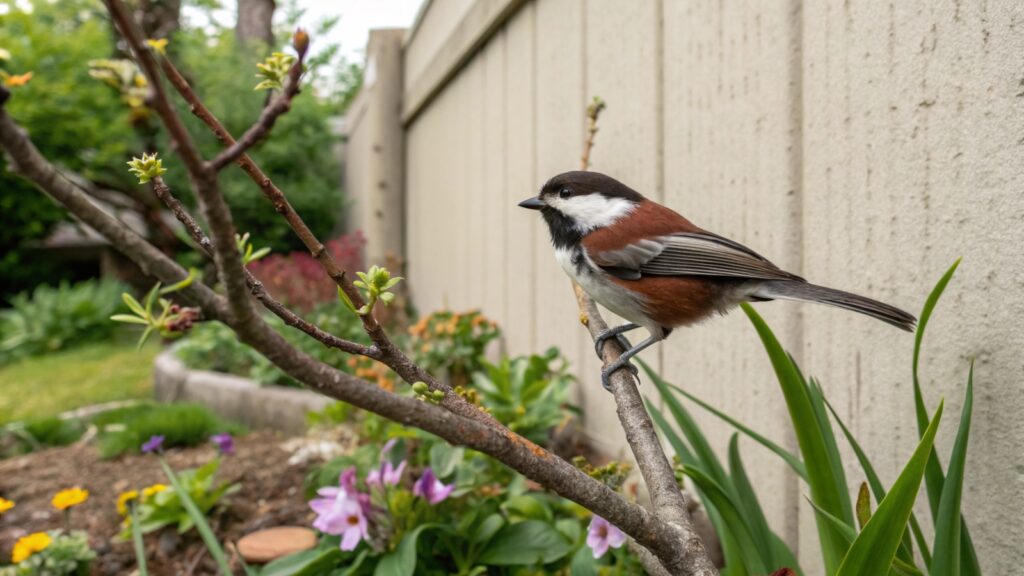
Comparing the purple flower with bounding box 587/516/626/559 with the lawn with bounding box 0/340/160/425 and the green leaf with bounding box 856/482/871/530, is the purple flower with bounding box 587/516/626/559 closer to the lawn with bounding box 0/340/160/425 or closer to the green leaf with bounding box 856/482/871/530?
the green leaf with bounding box 856/482/871/530

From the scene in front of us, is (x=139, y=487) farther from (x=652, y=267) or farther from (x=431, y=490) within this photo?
(x=652, y=267)

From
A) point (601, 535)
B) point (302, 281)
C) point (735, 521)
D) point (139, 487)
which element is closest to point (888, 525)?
point (735, 521)

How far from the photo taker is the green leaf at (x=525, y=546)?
1821 millimetres

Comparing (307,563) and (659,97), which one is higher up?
(659,97)

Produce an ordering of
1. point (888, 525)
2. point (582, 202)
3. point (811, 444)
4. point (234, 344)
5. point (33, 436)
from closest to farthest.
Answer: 1. point (888, 525)
2. point (811, 444)
3. point (582, 202)
4. point (33, 436)
5. point (234, 344)

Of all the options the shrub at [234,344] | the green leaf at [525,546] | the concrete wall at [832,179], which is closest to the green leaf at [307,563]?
the green leaf at [525,546]

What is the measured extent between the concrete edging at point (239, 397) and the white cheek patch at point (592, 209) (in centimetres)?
213

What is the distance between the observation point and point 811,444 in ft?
3.86

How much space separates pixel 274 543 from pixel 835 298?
1765mm

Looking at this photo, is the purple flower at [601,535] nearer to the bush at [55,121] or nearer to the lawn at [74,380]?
the lawn at [74,380]

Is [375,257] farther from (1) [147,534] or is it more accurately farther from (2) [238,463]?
(1) [147,534]

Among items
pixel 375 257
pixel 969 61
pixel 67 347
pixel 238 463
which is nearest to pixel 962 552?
pixel 969 61

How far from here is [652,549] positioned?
33.2 inches

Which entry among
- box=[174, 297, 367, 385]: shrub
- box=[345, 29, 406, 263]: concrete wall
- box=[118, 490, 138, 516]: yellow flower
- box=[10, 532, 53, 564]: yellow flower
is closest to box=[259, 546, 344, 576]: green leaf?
box=[118, 490, 138, 516]: yellow flower
